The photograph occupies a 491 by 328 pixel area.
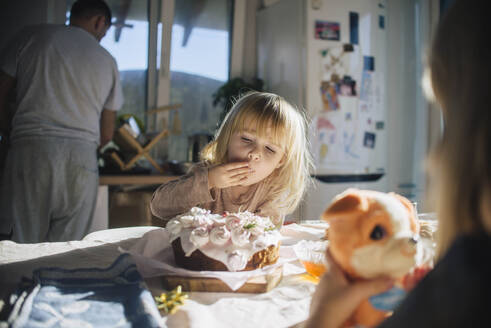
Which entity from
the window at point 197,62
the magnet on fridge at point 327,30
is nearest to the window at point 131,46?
the window at point 197,62

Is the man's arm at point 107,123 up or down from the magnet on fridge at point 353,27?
down

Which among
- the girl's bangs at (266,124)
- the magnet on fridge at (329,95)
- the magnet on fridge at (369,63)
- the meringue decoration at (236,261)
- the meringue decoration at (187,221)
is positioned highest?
the magnet on fridge at (369,63)

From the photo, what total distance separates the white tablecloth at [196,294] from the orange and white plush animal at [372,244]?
0.16 meters

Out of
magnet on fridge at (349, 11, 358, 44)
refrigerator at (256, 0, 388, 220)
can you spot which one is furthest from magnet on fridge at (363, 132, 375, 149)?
magnet on fridge at (349, 11, 358, 44)

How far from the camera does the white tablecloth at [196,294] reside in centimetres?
49

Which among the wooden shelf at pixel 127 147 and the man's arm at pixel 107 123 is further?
the wooden shelf at pixel 127 147

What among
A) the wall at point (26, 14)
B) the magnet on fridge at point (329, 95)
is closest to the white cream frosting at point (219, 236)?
the magnet on fridge at point (329, 95)

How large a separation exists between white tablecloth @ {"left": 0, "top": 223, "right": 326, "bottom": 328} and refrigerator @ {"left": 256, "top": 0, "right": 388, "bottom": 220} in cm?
169

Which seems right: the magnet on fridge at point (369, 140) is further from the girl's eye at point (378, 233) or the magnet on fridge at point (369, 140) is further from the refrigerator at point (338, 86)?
the girl's eye at point (378, 233)

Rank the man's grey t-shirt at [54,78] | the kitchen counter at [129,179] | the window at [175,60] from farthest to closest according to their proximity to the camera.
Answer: the window at [175,60] < the kitchen counter at [129,179] < the man's grey t-shirt at [54,78]

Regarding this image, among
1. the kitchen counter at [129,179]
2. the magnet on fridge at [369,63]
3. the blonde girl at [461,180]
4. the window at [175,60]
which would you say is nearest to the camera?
the blonde girl at [461,180]

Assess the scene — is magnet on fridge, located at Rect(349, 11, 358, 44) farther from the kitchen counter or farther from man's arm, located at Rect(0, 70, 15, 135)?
man's arm, located at Rect(0, 70, 15, 135)

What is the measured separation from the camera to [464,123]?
0.28m

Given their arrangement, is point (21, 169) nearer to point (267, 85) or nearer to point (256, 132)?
point (256, 132)
